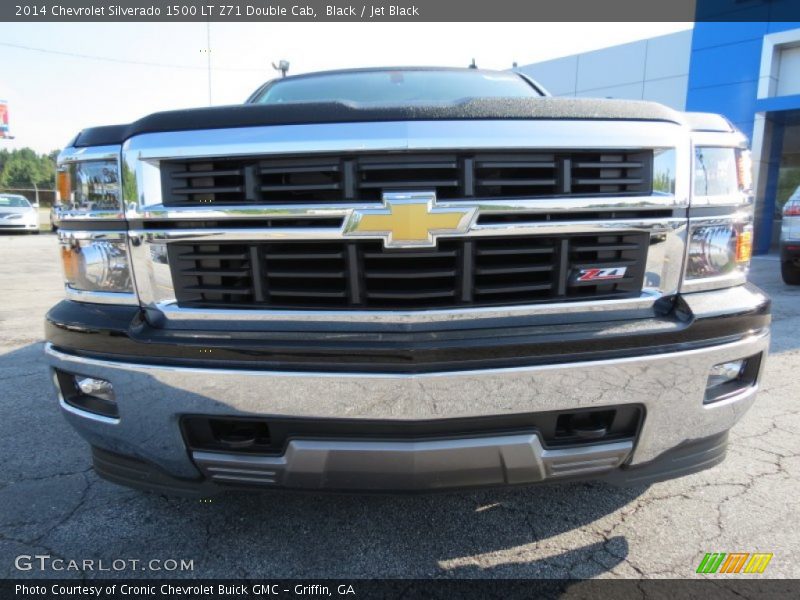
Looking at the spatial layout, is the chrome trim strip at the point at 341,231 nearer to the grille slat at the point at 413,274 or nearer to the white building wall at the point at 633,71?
the grille slat at the point at 413,274

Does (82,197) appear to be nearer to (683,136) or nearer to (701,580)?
(683,136)

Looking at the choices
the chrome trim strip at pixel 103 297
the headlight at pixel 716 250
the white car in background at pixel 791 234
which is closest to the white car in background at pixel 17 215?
the chrome trim strip at pixel 103 297

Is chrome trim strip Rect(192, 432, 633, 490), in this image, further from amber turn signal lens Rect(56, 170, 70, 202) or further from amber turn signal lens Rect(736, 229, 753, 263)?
amber turn signal lens Rect(56, 170, 70, 202)

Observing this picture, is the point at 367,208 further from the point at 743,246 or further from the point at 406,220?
the point at 743,246

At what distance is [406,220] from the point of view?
1.51 metres

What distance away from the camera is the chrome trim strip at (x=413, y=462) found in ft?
4.93

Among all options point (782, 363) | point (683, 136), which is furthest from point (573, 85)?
point (683, 136)

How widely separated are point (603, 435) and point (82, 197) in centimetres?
181

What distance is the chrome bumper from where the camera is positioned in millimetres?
1498

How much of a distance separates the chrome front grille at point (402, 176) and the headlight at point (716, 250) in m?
0.26

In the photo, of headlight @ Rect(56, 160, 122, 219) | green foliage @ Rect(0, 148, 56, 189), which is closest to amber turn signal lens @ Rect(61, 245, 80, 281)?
headlight @ Rect(56, 160, 122, 219)

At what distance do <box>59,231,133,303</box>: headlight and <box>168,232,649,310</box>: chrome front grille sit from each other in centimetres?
18

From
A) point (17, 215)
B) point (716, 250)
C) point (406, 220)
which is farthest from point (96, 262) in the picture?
point (17, 215)

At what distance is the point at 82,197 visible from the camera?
172 centimetres
